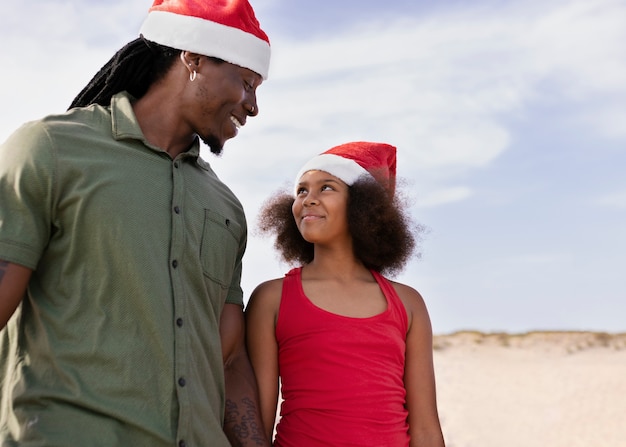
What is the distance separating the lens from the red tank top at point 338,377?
376 cm

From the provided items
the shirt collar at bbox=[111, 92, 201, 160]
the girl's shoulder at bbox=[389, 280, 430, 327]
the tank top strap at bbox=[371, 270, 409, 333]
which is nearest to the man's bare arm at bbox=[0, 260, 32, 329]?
the shirt collar at bbox=[111, 92, 201, 160]

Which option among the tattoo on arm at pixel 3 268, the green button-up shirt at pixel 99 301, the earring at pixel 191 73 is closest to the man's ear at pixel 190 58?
the earring at pixel 191 73

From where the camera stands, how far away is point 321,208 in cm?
421

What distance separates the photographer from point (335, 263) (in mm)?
4223

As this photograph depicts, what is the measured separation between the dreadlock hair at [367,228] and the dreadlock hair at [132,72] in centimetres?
123

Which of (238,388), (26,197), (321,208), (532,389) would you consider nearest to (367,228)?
(321,208)

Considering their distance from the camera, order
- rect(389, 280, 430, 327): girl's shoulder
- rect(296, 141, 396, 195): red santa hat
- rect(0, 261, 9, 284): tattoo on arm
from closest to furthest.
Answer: rect(0, 261, 9, 284): tattoo on arm
rect(389, 280, 430, 327): girl's shoulder
rect(296, 141, 396, 195): red santa hat

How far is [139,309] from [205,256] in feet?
1.30

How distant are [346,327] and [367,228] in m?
0.55

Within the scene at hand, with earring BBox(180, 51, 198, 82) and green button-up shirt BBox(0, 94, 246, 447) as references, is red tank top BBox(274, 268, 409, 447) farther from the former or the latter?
earring BBox(180, 51, 198, 82)

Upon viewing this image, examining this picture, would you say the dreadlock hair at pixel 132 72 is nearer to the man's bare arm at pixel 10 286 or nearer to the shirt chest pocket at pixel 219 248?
the shirt chest pocket at pixel 219 248

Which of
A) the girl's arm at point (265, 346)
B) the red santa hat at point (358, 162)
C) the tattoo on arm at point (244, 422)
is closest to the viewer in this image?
the tattoo on arm at point (244, 422)

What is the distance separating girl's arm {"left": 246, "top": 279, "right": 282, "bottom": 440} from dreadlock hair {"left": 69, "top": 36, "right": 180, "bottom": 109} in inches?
43.4

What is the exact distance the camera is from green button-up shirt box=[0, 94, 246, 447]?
9.20 ft
